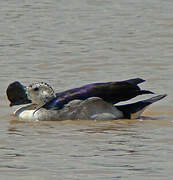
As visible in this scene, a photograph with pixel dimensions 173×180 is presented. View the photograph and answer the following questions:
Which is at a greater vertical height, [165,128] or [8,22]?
[8,22]

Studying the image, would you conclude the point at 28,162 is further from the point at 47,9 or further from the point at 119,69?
the point at 47,9

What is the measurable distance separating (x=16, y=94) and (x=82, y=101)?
3.51ft

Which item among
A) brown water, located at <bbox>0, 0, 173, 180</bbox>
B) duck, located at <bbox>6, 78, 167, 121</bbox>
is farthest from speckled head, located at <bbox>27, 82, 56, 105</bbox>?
brown water, located at <bbox>0, 0, 173, 180</bbox>

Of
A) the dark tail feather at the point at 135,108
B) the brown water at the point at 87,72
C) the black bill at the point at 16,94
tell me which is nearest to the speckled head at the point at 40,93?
the black bill at the point at 16,94

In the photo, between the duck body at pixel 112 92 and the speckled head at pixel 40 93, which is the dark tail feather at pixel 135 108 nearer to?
the duck body at pixel 112 92

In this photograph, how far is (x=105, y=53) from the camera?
1777cm

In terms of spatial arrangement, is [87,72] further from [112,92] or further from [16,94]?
[112,92]

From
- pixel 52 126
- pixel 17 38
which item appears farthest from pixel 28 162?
pixel 17 38

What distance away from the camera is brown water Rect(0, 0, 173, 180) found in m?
9.91

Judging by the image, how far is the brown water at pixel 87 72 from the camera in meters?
9.91

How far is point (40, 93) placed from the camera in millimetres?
13133

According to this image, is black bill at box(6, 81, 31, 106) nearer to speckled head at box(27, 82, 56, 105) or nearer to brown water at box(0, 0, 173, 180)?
speckled head at box(27, 82, 56, 105)

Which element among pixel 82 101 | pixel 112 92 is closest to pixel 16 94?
pixel 82 101

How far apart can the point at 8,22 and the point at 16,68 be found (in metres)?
4.76
